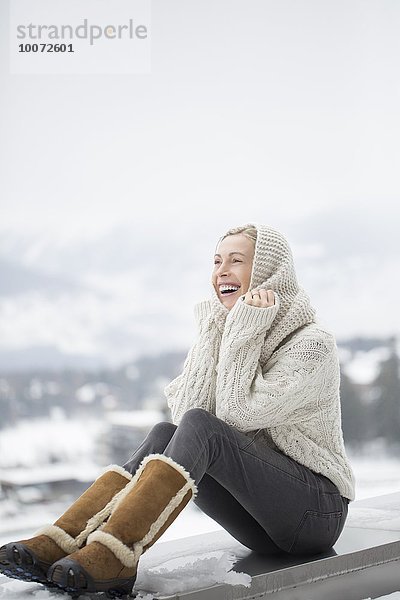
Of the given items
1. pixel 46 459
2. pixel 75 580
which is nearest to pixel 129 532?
pixel 75 580

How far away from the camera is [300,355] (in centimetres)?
190

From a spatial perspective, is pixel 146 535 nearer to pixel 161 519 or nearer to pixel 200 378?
pixel 161 519

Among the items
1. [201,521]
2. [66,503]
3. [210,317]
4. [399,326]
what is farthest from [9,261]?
[210,317]

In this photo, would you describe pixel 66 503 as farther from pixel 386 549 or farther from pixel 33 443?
pixel 386 549

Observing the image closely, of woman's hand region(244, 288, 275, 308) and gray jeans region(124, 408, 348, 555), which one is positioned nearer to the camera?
gray jeans region(124, 408, 348, 555)

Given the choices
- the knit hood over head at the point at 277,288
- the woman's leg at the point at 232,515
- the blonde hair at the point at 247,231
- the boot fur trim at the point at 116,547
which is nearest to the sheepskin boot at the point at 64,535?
the boot fur trim at the point at 116,547

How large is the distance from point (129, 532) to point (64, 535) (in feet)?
0.51

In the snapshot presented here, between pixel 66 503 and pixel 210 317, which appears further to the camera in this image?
pixel 66 503

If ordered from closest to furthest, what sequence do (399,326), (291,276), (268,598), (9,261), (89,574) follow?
(89,574)
(268,598)
(291,276)
(9,261)
(399,326)

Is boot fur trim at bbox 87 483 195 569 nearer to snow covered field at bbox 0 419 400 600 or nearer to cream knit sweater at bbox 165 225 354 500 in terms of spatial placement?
cream knit sweater at bbox 165 225 354 500

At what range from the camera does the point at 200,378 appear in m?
1.98

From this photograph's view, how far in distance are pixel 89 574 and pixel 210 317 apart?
0.75m

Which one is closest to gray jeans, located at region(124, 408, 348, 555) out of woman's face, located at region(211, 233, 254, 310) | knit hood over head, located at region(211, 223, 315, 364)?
knit hood over head, located at region(211, 223, 315, 364)

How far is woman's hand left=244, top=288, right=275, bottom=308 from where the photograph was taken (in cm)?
195
